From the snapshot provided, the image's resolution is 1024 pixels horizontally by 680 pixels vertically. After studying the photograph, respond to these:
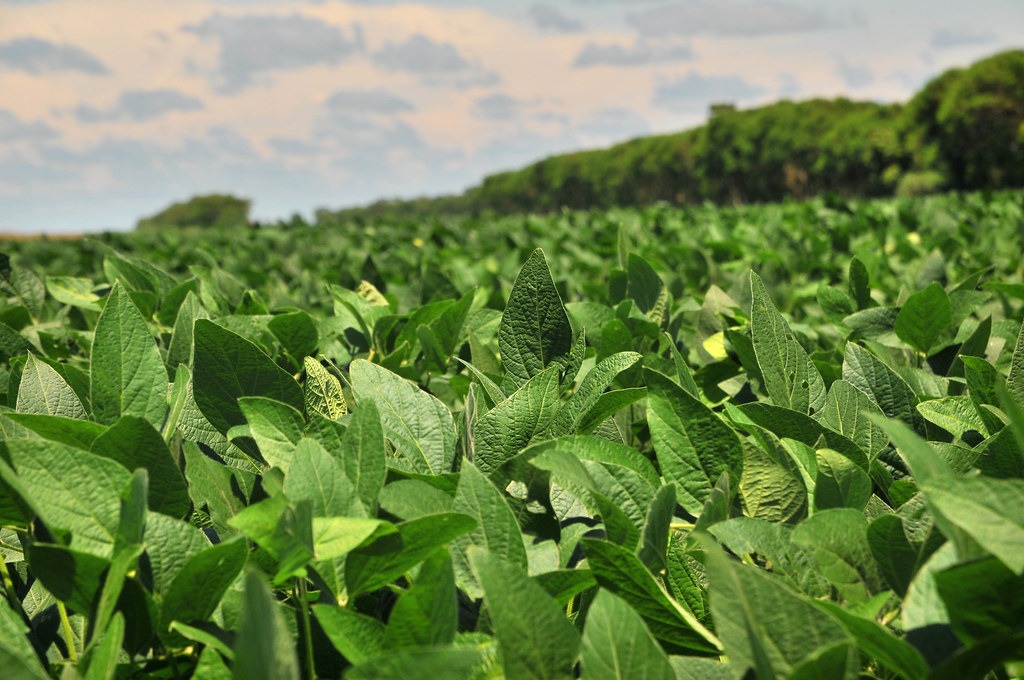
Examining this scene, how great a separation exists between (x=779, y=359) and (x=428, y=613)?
0.78 meters

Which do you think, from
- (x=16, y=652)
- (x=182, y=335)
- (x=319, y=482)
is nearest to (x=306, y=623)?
(x=319, y=482)

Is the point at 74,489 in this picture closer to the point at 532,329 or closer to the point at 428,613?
the point at 428,613

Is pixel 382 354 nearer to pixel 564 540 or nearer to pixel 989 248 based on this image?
pixel 564 540

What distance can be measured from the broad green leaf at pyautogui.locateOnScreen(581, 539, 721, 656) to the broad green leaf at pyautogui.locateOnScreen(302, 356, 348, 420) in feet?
1.86

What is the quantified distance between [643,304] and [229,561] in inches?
60.5

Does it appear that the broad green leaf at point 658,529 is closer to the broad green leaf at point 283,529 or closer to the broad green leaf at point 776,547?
the broad green leaf at point 776,547

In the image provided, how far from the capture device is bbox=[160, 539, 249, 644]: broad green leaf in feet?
2.90

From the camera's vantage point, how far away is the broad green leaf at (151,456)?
3.39ft

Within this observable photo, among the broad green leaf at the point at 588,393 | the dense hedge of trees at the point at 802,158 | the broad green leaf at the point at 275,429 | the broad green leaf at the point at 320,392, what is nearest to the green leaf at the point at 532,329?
the broad green leaf at the point at 588,393

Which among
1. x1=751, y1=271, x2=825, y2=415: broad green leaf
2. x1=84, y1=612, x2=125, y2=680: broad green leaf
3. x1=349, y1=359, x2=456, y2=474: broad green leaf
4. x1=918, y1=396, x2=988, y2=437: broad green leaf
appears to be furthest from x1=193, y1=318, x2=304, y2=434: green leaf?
x1=918, y1=396, x2=988, y2=437: broad green leaf

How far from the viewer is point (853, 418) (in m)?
1.26

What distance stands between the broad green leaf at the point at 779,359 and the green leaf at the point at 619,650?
64 cm

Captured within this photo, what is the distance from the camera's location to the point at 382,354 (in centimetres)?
209

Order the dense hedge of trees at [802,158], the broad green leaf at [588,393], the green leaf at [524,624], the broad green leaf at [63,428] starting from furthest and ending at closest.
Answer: the dense hedge of trees at [802,158] < the broad green leaf at [588,393] < the broad green leaf at [63,428] < the green leaf at [524,624]
